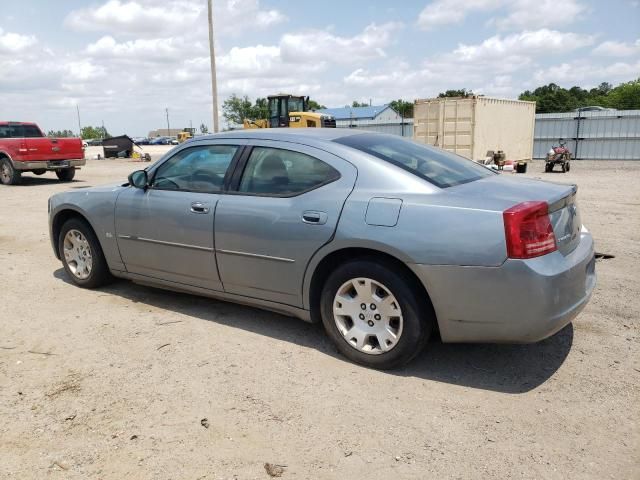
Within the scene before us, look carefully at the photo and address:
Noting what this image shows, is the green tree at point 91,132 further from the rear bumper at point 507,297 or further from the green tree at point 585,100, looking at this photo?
the rear bumper at point 507,297

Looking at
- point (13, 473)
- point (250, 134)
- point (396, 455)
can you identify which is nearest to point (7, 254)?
point (250, 134)

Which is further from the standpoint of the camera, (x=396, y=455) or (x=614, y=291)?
(x=614, y=291)

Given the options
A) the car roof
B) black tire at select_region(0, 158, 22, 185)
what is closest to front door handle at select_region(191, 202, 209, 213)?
the car roof

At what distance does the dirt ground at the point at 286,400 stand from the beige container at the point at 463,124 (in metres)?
14.7

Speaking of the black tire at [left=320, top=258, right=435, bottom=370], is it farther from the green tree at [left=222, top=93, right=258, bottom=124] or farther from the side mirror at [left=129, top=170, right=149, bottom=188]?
the green tree at [left=222, top=93, right=258, bottom=124]

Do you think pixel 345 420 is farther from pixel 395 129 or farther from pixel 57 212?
pixel 395 129

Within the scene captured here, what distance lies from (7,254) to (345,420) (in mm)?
5985

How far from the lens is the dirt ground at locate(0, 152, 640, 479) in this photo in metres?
2.68

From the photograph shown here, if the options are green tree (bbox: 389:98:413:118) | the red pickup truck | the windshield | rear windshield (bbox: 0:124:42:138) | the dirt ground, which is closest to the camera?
the dirt ground

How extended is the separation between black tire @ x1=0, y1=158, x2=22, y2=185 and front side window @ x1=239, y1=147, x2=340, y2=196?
14.4 metres

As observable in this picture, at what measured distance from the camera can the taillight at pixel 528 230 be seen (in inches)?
120

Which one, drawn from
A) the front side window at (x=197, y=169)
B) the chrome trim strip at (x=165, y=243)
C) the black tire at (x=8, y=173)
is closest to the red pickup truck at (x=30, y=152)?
the black tire at (x=8, y=173)

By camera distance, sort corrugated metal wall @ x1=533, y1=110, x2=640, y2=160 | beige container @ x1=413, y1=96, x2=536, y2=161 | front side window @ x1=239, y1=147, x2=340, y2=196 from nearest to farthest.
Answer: front side window @ x1=239, y1=147, x2=340, y2=196 → beige container @ x1=413, y1=96, x2=536, y2=161 → corrugated metal wall @ x1=533, y1=110, x2=640, y2=160

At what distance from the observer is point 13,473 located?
8.62ft
